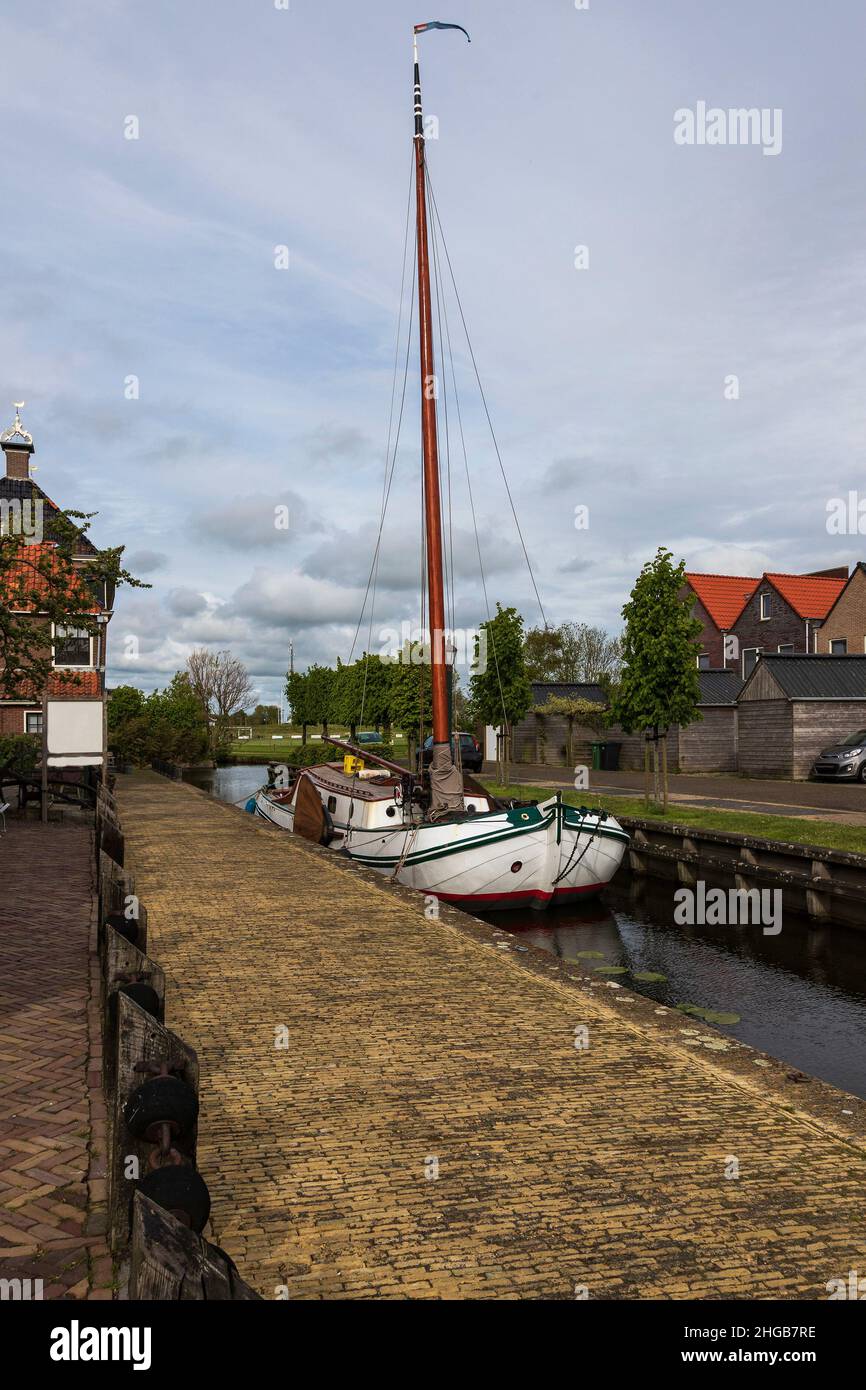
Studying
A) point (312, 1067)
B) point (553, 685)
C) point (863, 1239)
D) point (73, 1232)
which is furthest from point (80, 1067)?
point (553, 685)

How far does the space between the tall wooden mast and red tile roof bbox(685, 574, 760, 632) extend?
3959 cm

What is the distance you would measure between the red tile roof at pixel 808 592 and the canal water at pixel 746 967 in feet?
113

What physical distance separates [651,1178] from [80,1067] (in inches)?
135

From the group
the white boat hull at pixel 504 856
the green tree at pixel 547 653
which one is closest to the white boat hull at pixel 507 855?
the white boat hull at pixel 504 856

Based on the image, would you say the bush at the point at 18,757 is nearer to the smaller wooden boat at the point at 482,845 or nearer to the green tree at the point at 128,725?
the smaller wooden boat at the point at 482,845

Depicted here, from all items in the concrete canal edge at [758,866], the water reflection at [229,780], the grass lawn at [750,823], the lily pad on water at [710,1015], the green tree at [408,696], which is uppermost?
the green tree at [408,696]

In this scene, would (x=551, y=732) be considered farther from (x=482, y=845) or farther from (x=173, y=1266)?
(x=173, y=1266)

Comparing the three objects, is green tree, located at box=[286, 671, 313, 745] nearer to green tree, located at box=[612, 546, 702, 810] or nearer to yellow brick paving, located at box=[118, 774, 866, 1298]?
green tree, located at box=[612, 546, 702, 810]

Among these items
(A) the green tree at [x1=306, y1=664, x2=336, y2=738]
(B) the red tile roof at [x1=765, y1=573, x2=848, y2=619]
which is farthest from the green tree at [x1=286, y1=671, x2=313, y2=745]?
(B) the red tile roof at [x1=765, y1=573, x2=848, y2=619]

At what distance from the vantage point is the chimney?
4053cm

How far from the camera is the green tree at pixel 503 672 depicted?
31.2m

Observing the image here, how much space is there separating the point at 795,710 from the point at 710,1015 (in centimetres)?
2229

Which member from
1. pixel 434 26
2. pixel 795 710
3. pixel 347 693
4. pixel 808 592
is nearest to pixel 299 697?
pixel 347 693

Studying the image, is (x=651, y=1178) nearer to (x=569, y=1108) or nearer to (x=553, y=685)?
(x=569, y=1108)
